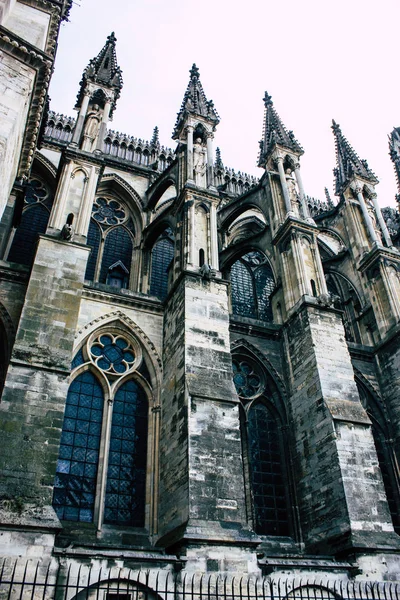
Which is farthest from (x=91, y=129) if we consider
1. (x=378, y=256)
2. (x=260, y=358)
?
(x=378, y=256)

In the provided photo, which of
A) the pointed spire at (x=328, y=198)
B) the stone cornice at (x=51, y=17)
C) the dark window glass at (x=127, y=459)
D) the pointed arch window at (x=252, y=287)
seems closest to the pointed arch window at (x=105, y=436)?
the dark window glass at (x=127, y=459)

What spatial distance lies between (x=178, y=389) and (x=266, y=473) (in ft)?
11.3

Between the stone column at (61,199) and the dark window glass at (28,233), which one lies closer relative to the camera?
the stone column at (61,199)

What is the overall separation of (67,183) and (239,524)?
31.3ft

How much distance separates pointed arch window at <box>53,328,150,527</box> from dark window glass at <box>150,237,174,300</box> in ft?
15.3

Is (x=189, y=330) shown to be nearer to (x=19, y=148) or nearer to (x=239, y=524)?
(x=239, y=524)

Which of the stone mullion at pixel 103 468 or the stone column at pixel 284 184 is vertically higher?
the stone column at pixel 284 184

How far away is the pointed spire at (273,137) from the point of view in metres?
18.4

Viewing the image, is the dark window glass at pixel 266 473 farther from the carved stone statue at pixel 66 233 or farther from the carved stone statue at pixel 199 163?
the carved stone statue at pixel 199 163

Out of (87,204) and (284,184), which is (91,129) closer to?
(87,204)

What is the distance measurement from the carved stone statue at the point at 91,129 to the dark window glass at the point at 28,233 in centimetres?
305

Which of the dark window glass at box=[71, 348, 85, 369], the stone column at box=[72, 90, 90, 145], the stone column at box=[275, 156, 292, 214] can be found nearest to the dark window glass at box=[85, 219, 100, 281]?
the stone column at box=[72, 90, 90, 145]

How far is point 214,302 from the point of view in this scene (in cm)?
1245

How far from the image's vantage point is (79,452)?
10.8 meters
